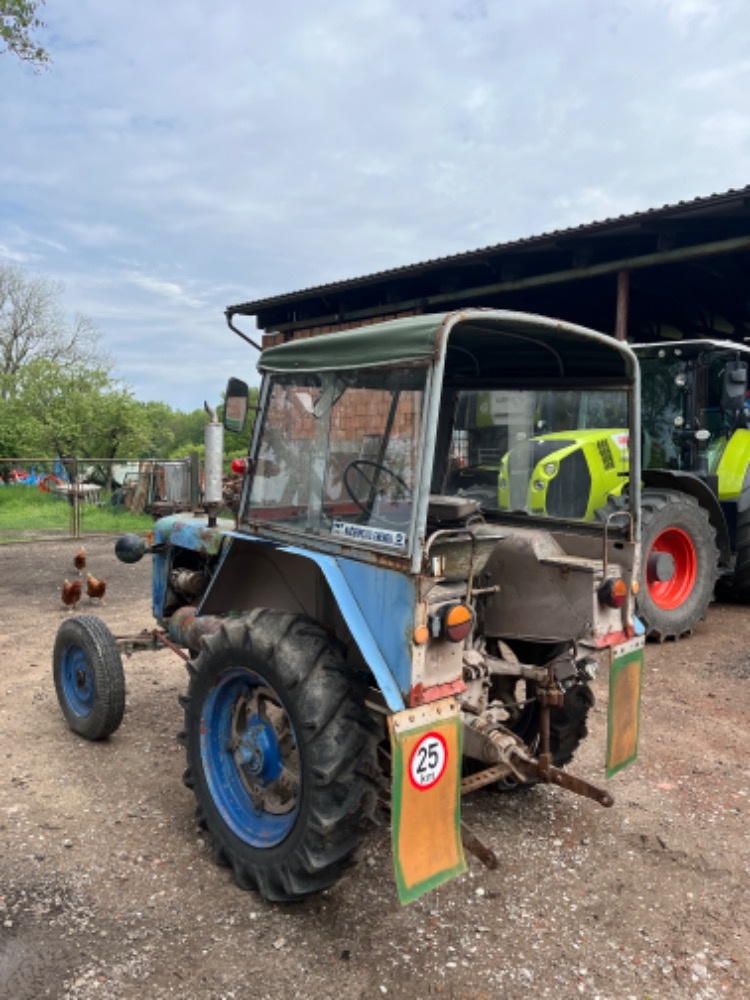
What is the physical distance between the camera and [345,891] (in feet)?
8.90

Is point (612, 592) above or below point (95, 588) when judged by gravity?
above

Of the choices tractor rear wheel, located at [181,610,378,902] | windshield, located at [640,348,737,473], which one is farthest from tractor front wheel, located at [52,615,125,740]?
windshield, located at [640,348,737,473]

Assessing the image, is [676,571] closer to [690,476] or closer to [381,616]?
[690,476]

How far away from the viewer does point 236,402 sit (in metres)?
3.06

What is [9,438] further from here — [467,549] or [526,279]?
[467,549]

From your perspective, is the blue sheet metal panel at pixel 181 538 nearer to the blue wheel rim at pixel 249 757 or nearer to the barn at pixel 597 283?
the blue wheel rim at pixel 249 757

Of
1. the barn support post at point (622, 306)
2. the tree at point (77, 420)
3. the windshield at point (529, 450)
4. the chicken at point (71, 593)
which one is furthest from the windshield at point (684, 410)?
the tree at point (77, 420)

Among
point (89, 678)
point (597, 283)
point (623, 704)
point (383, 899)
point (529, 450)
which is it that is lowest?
point (383, 899)

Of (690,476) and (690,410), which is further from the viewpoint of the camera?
(690,410)

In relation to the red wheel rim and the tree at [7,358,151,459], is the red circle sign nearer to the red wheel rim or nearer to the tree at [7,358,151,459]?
the red wheel rim

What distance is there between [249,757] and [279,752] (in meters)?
0.12

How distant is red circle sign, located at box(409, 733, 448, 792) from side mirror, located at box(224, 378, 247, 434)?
4.88ft

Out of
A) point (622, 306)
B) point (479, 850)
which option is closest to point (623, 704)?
point (479, 850)

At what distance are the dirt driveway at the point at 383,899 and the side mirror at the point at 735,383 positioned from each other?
3274 mm
